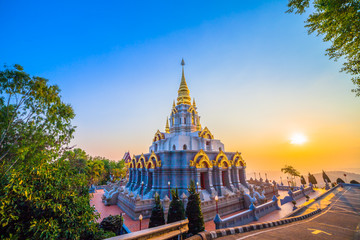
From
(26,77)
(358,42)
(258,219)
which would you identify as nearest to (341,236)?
(258,219)

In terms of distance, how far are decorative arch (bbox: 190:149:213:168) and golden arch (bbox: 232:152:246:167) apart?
554 centimetres

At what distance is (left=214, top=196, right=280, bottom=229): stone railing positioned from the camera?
12.5 meters

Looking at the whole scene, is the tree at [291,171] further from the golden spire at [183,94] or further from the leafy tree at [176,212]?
the leafy tree at [176,212]

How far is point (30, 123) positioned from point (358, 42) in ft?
68.3

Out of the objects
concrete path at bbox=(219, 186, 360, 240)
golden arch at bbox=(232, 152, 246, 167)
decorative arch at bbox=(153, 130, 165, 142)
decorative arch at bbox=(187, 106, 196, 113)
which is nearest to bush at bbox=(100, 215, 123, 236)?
concrete path at bbox=(219, 186, 360, 240)

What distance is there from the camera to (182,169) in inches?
826

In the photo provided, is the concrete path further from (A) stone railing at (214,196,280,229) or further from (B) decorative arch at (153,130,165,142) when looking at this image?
(B) decorative arch at (153,130,165,142)

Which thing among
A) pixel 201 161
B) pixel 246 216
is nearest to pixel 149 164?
pixel 201 161

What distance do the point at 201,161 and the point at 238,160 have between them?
8.33 meters

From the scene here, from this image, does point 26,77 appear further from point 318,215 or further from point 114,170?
point 114,170

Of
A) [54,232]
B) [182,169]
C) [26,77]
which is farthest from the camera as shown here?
[182,169]

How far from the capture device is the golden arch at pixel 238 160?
25.4m

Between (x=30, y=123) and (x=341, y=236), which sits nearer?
(x=341, y=236)

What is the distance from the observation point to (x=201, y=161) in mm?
21094
